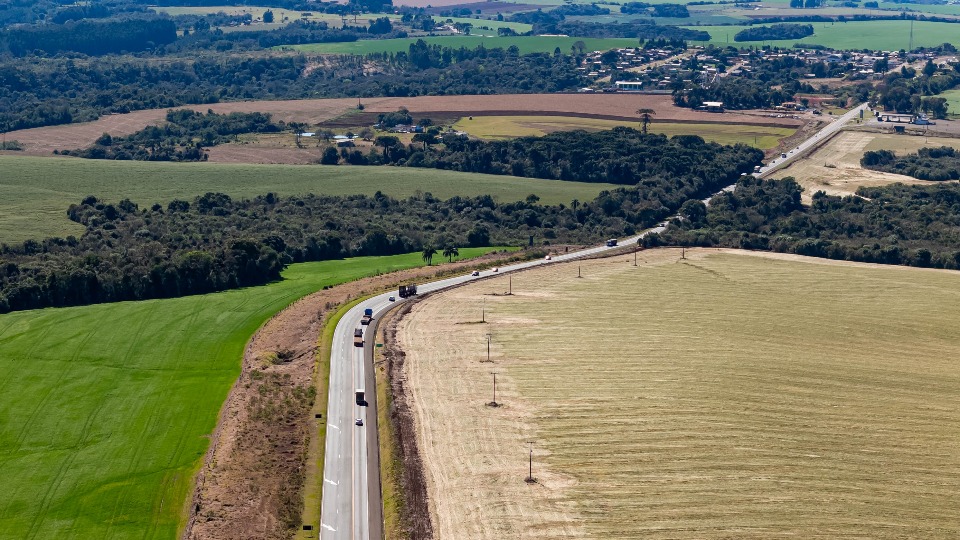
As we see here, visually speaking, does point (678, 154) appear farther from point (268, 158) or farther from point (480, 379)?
point (480, 379)

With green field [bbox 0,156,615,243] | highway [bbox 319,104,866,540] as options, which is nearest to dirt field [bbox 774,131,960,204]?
green field [bbox 0,156,615,243]

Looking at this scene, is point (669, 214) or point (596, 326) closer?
point (596, 326)

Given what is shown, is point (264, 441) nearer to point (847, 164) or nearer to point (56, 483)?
point (56, 483)

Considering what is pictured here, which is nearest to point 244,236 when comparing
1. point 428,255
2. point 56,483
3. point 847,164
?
point 428,255

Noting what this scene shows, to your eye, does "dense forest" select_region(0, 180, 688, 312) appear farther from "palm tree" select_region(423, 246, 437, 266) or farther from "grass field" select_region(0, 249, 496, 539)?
"palm tree" select_region(423, 246, 437, 266)

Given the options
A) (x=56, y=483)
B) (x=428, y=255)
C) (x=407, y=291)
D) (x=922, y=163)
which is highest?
(x=922, y=163)

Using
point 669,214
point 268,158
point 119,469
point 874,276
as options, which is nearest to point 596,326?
point 874,276
